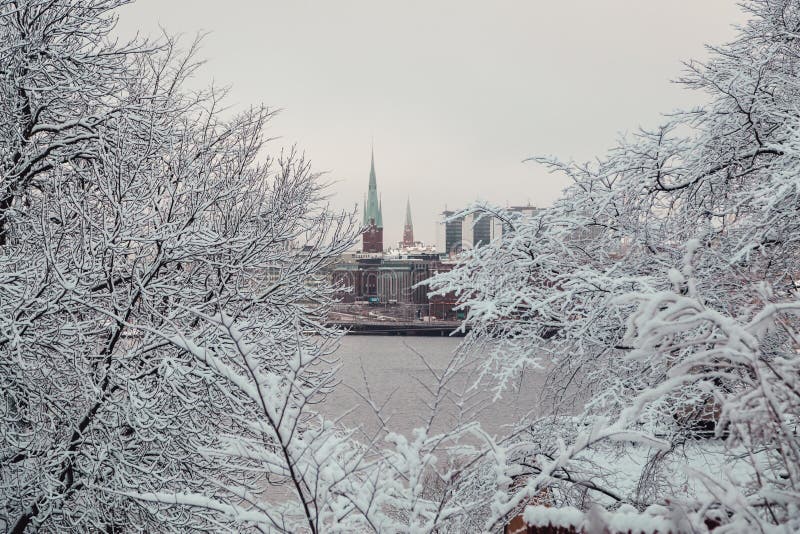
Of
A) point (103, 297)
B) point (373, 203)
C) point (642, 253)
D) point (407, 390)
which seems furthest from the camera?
point (373, 203)

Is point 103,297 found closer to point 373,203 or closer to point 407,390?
point 407,390

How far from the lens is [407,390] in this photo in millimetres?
33375

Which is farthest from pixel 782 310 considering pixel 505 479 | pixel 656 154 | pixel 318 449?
pixel 656 154

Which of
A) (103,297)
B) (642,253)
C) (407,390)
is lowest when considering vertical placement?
(407,390)

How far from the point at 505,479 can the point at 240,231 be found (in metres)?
6.73

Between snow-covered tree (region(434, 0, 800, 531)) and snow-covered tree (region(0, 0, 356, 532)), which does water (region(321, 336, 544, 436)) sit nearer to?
snow-covered tree (region(434, 0, 800, 531))

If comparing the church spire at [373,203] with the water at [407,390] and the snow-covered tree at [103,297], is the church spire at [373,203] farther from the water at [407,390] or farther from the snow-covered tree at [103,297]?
the snow-covered tree at [103,297]

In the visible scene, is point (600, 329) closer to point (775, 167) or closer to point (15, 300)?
point (775, 167)

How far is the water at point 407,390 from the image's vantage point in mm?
7414

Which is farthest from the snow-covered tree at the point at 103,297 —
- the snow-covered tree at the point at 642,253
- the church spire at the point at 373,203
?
the church spire at the point at 373,203

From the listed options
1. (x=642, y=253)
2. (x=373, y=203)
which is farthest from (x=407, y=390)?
(x=373, y=203)

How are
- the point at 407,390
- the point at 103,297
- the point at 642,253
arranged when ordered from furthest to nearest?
the point at 407,390 < the point at 103,297 < the point at 642,253

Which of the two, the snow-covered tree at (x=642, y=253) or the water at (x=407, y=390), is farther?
the water at (x=407, y=390)

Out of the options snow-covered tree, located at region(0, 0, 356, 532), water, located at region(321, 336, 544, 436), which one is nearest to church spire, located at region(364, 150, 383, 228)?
water, located at region(321, 336, 544, 436)
